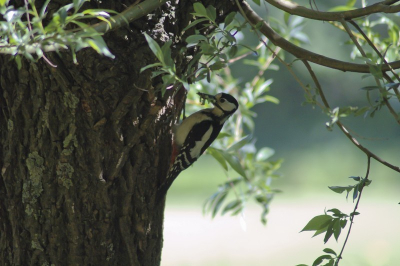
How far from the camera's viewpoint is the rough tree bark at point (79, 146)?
4.96ft

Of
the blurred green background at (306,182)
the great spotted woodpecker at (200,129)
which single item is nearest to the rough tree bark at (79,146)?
the great spotted woodpecker at (200,129)

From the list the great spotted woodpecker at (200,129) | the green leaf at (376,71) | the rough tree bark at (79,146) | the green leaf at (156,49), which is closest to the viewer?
the green leaf at (156,49)

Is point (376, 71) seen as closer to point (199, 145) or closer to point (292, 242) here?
point (199, 145)

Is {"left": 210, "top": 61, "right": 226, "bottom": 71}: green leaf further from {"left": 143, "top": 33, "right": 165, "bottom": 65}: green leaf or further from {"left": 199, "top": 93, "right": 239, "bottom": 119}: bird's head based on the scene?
{"left": 199, "top": 93, "right": 239, "bottom": 119}: bird's head

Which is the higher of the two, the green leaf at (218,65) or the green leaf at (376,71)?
the green leaf at (218,65)

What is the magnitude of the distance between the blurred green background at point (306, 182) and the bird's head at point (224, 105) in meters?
2.69

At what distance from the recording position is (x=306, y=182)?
8.09 metres

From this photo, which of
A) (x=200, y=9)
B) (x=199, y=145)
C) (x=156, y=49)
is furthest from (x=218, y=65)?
(x=199, y=145)

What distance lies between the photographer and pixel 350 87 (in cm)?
871

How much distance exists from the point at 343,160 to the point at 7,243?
297 inches

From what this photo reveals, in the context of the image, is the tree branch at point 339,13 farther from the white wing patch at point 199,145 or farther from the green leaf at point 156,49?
the white wing patch at point 199,145

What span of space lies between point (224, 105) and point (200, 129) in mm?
175

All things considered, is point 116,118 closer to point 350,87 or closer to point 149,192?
point 149,192

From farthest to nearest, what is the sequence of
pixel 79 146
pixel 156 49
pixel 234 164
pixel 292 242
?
1. pixel 292 242
2. pixel 234 164
3. pixel 79 146
4. pixel 156 49
